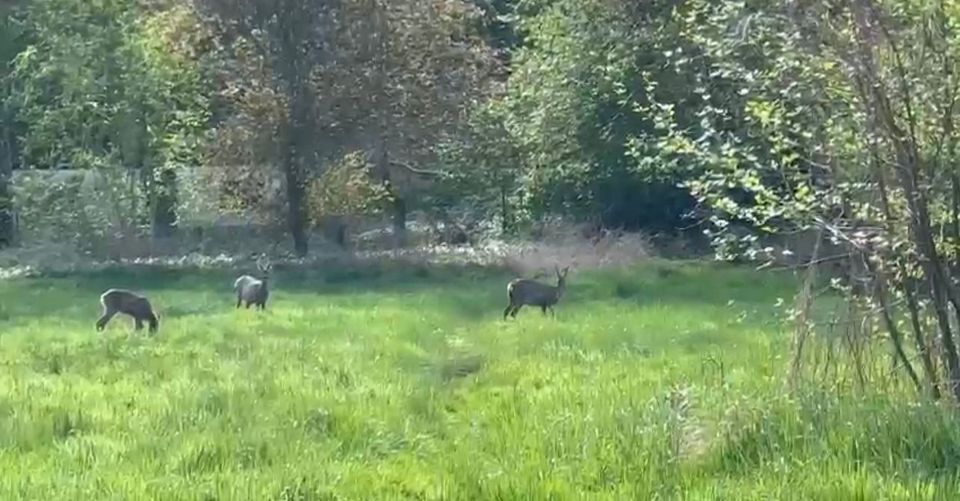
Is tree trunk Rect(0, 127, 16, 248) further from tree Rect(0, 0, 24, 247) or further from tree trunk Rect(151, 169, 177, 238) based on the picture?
tree trunk Rect(151, 169, 177, 238)

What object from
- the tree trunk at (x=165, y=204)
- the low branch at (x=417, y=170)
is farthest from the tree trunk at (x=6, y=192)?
the low branch at (x=417, y=170)

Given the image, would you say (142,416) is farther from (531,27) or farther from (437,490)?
(531,27)

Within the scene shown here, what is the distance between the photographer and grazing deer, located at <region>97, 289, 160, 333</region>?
18781 millimetres

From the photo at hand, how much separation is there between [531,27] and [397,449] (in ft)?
86.0

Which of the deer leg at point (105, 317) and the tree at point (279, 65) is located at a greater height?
the tree at point (279, 65)

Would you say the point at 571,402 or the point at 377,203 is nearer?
the point at 571,402

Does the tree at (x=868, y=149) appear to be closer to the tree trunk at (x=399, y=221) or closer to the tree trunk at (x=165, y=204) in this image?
the tree trunk at (x=399, y=221)

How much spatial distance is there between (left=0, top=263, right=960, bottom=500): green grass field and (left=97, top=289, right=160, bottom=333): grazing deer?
0.54 meters

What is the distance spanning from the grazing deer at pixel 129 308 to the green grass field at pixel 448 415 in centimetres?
54

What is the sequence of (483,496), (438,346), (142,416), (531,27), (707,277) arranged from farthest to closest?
(531,27)
(707,277)
(438,346)
(142,416)
(483,496)

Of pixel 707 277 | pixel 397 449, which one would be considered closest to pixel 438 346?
pixel 397 449

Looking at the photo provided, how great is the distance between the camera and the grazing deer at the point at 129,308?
18.8m

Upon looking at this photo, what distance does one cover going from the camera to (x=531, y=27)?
34469 mm

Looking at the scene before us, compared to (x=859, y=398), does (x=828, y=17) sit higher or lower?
higher
